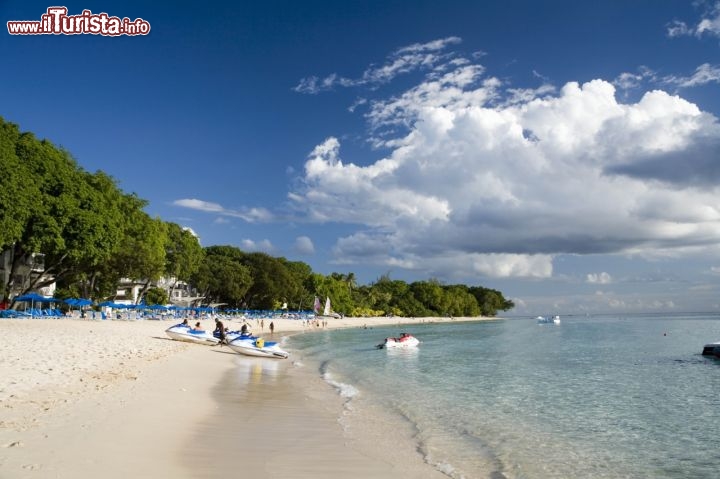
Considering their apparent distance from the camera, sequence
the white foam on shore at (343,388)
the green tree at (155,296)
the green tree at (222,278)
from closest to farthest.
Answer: the white foam on shore at (343,388)
the green tree at (155,296)
the green tree at (222,278)

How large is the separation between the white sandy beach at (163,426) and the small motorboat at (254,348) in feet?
33.1

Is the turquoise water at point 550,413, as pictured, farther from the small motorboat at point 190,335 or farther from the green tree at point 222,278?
the green tree at point 222,278

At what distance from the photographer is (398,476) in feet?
29.8

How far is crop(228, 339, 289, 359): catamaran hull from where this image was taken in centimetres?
3144

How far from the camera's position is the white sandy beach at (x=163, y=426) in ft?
26.9

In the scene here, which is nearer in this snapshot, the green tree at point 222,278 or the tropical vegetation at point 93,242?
the tropical vegetation at point 93,242

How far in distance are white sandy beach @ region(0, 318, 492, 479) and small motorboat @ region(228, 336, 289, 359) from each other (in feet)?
33.1

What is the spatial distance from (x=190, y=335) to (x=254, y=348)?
23.2 feet

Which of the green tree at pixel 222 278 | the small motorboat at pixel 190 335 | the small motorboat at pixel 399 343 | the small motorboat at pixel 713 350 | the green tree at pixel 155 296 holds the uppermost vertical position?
the green tree at pixel 222 278

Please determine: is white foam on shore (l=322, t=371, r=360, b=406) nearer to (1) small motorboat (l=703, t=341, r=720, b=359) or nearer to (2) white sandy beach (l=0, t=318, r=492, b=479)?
(2) white sandy beach (l=0, t=318, r=492, b=479)

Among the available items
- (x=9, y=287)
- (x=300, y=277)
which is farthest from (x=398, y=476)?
(x=300, y=277)

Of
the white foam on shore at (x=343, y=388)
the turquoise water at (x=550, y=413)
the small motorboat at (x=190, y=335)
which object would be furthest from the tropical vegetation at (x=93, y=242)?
the white foam on shore at (x=343, y=388)

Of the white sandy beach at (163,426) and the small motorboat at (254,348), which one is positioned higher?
the white sandy beach at (163,426)

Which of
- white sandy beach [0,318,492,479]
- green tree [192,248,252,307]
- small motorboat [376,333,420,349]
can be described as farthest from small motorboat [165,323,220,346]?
green tree [192,248,252,307]
